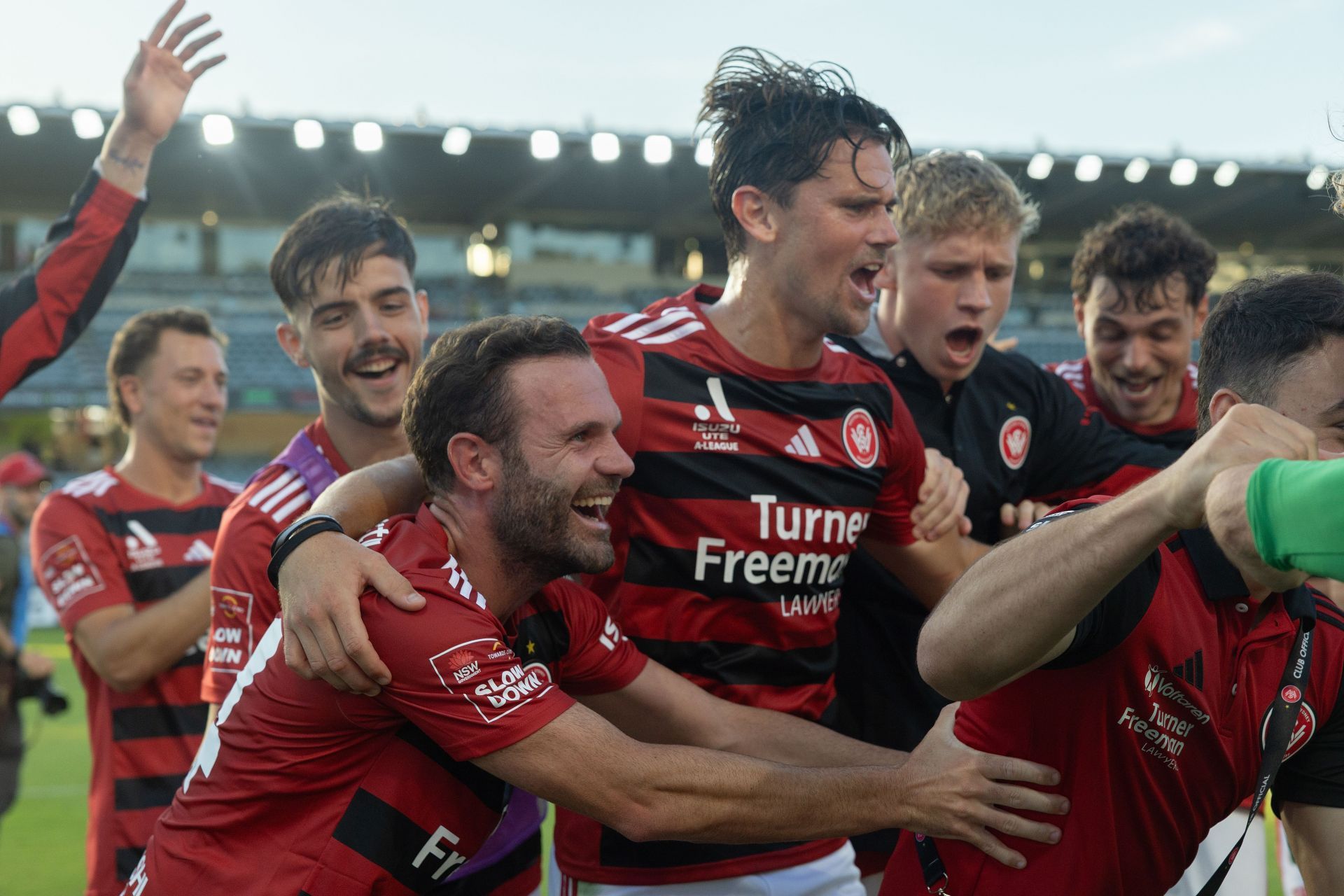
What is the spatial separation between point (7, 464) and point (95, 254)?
6809 millimetres

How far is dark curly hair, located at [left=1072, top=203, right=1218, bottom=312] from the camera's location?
13.4ft

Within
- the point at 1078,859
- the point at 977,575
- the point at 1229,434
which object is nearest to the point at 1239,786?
the point at 1078,859

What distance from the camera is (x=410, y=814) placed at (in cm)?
229

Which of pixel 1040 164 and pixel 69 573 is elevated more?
pixel 1040 164

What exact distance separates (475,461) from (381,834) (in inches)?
29.9

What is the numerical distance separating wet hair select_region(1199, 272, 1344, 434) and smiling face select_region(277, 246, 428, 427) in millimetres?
2097

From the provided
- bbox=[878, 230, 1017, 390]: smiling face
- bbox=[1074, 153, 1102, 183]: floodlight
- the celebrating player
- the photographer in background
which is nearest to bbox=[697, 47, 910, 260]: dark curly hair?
bbox=[878, 230, 1017, 390]: smiling face

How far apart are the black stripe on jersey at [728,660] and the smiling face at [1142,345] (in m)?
1.85

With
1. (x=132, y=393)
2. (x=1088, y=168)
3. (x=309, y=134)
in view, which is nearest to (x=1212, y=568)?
(x=132, y=393)

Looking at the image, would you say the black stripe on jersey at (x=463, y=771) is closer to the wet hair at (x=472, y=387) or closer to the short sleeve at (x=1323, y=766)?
the wet hair at (x=472, y=387)

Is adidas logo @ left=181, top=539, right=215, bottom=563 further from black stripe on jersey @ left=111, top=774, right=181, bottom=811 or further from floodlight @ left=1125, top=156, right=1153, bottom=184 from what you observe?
floodlight @ left=1125, top=156, right=1153, bottom=184

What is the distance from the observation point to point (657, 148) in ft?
75.5

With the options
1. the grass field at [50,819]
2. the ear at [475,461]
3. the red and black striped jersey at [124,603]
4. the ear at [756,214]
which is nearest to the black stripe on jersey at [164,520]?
the red and black striped jersey at [124,603]

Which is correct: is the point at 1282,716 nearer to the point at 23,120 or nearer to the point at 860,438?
the point at 860,438
